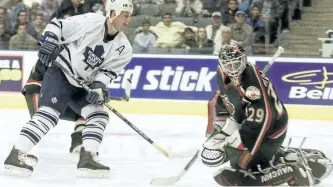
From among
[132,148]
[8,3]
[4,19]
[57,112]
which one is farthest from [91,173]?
[8,3]

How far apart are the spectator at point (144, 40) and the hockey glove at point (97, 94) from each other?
135 inches

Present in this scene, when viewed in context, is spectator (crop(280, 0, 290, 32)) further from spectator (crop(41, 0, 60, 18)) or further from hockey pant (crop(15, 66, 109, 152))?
hockey pant (crop(15, 66, 109, 152))

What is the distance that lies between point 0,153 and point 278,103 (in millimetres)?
2037

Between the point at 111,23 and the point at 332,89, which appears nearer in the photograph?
the point at 111,23

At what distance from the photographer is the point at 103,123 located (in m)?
4.02

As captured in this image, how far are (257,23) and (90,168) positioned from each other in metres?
4.22

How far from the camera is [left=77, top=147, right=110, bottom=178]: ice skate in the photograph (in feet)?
12.7

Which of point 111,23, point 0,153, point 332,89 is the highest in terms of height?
point 111,23

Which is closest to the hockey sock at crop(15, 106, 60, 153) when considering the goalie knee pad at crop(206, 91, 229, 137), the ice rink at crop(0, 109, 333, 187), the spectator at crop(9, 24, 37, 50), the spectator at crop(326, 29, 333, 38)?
the ice rink at crop(0, 109, 333, 187)

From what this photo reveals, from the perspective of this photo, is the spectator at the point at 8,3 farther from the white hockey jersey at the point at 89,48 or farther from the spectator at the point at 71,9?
the white hockey jersey at the point at 89,48

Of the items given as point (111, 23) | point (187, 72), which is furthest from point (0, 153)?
point (187, 72)

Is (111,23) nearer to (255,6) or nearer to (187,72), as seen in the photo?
(187,72)

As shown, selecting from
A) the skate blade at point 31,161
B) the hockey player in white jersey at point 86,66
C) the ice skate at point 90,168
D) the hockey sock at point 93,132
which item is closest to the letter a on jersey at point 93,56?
the hockey player in white jersey at point 86,66

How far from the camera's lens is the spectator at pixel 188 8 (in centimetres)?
791
